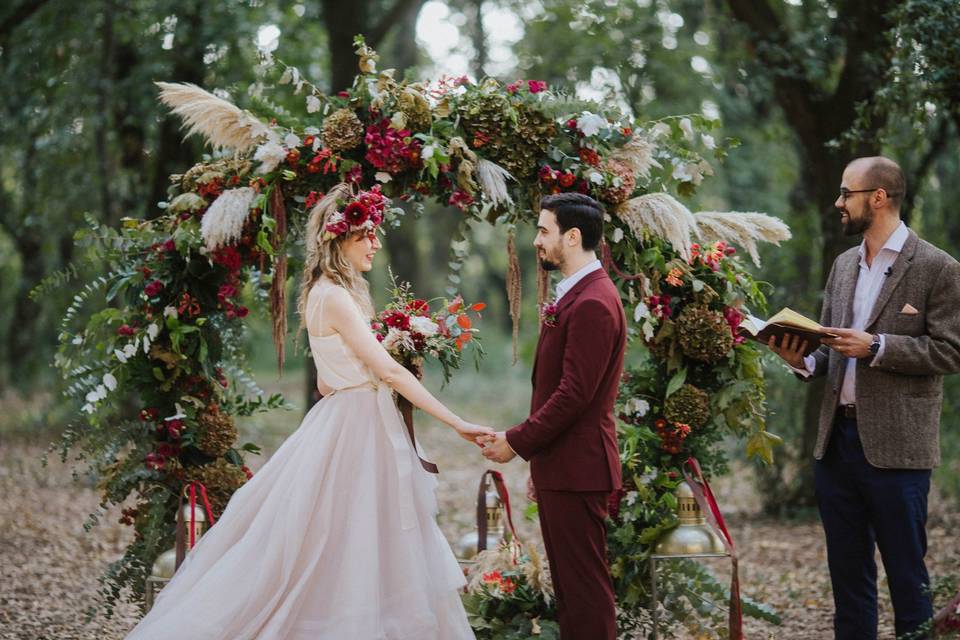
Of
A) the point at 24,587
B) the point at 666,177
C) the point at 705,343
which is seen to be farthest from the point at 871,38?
the point at 24,587

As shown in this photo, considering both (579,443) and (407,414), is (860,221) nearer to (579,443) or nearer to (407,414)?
(579,443)

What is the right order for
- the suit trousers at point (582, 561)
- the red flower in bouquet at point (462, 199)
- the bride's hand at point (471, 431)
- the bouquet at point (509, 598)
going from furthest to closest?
the red flower in bouquet at point (462, 199)
the bouquet at point (509, 598)
the bride's hand at point (471, 431)
the suit trousers at point (582, 561)

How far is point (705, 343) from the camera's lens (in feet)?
16.3

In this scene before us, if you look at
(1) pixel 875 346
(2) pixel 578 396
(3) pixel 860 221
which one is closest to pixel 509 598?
(2) pixel 578 396

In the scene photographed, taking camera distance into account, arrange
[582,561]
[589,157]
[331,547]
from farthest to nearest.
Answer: [589,157], [331,547], [582,561]

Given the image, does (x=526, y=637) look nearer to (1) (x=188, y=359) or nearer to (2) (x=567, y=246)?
(2) (x=567, y=246)

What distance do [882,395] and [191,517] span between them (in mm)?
3378

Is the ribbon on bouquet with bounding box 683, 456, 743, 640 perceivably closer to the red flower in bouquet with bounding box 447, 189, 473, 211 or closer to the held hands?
the held hands

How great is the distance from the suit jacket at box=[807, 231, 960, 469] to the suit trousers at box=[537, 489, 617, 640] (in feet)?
3.89

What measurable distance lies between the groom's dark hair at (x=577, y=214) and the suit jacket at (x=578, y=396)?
0.60 feet

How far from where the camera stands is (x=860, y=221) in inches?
168

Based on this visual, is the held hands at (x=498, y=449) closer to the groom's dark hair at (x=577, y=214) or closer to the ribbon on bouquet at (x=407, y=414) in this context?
the ribbon on bouquet at (x=407, y=414)

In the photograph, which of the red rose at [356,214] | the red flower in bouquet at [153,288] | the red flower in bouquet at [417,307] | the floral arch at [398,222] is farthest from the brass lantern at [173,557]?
the red rose at [356,214]

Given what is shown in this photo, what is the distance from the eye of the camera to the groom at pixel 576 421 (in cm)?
401
